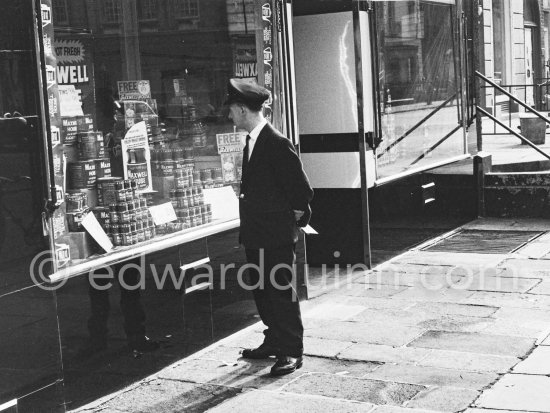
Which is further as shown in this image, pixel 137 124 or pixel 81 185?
pixel 137 124

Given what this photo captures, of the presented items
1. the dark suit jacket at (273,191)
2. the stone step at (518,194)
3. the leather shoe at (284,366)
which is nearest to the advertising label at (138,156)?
the dark suit jacket at (273,191)

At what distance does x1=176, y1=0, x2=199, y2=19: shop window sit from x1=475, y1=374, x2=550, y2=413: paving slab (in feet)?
10.8

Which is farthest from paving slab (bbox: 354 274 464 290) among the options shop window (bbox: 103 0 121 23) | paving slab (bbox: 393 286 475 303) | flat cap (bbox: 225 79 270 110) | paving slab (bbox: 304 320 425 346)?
shop window (bbox: 103 0 121 23)

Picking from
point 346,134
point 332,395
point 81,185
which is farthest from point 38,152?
point 346,134

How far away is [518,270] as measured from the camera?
336 inches

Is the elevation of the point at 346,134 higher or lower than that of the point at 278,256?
higher

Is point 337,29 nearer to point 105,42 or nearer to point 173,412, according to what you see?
point 105,42

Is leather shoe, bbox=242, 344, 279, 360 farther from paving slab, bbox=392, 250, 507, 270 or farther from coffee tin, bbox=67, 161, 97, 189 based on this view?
paving slab, bbox=392, 250, 507, 270

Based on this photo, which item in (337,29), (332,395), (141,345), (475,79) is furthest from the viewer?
(475,79)

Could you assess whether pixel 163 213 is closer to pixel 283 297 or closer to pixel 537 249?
pixel 283 297

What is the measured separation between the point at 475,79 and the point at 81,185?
717 cm

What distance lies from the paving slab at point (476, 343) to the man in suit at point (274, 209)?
998 millimetres

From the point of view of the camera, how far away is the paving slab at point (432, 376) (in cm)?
536

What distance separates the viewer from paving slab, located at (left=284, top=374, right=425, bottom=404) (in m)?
5.16
